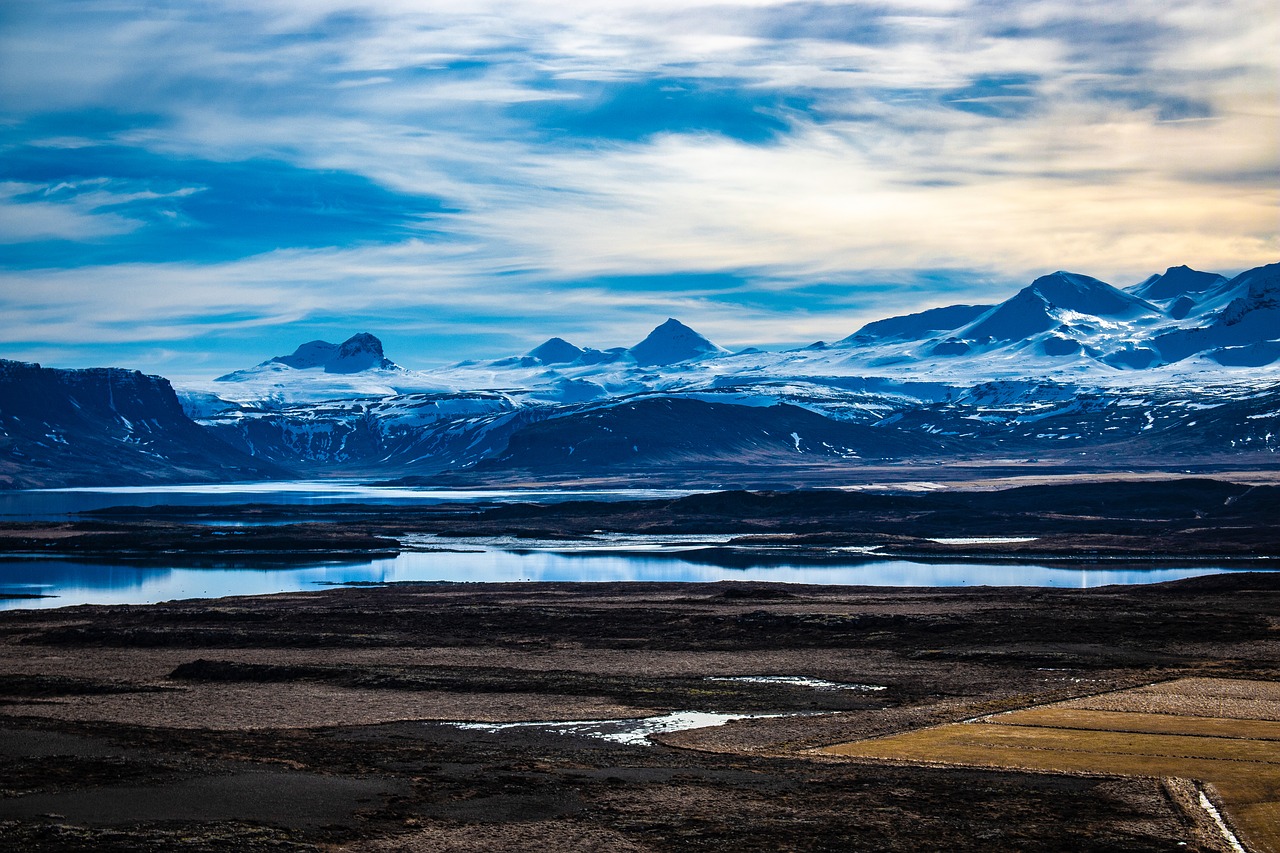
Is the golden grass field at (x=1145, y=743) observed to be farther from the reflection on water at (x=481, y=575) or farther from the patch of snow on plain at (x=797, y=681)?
the reflection on water at (x=481, y=575)

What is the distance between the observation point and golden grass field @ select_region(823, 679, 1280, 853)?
2828 cm

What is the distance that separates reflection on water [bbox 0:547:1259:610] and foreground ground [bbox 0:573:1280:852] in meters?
12.2

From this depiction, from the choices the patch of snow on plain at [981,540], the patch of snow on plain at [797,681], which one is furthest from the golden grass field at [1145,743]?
the patch of snow on plain at [981,540]

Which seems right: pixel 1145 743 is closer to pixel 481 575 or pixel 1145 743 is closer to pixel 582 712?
pixel 582 712

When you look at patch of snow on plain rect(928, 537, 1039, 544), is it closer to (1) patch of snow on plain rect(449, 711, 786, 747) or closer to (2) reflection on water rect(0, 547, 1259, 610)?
(2) reflection on water rect(0, 547, 1259, 610)

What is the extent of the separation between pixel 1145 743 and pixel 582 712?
14.4 metres

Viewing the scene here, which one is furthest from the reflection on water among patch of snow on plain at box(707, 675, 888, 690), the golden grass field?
the golden grass field

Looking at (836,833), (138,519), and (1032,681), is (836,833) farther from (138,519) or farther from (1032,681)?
(138,519)

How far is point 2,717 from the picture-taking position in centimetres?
3688

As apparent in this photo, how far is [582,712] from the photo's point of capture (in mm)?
38688

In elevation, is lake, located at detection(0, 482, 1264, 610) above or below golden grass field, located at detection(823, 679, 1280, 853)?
below

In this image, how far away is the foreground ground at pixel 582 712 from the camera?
1008 inches

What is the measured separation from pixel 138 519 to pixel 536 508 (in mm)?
39122

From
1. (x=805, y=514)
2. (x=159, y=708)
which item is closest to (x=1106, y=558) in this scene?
(x=805, y=514)
